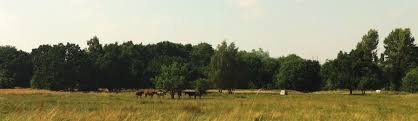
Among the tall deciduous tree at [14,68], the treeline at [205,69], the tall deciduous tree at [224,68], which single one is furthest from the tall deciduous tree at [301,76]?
the tall deciduous tree at [14,68]

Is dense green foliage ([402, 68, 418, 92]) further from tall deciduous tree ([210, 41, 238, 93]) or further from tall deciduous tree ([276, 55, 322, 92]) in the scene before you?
tall deciduous tree ([210, 41, 238, 93])

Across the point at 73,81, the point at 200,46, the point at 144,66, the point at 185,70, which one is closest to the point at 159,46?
the point at 200,46

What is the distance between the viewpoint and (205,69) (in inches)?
5310

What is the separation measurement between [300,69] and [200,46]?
155ft

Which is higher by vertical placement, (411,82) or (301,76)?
(301,76)

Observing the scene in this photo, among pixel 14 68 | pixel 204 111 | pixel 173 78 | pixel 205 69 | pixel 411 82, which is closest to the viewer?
pixel 204 111

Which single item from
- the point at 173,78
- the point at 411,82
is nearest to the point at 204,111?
the point at 173,78

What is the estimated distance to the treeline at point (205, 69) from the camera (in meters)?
114

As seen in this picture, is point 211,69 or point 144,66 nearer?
point 211,69

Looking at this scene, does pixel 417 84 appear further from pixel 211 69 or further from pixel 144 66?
pixel 144 66

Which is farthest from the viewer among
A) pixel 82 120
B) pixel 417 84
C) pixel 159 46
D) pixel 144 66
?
pixel 159 46

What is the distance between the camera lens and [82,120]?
50.2 feet

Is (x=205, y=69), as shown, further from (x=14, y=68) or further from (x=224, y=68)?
(x=14, y=68)

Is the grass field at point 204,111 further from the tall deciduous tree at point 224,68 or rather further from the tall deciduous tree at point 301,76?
the tall deciduous tree at point 301,76
